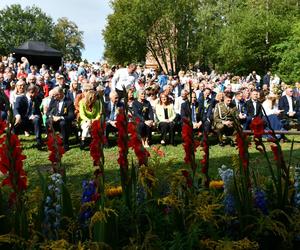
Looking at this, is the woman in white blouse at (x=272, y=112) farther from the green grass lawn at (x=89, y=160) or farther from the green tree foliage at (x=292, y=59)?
the green tree foliage at (x=292, y=59)

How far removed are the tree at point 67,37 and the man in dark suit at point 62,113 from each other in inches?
2956

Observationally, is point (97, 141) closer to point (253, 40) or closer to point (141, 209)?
point (141, 209)

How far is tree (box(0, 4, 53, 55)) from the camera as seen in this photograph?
82562mm

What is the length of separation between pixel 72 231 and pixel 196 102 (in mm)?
9802

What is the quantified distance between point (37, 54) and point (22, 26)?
6003 cm

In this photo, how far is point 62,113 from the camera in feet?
33.1

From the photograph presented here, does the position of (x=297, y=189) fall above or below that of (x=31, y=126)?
below

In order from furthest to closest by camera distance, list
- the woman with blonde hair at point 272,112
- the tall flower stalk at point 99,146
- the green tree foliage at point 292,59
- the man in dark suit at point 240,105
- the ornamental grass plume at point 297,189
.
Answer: the green tree foliage at point 292,59 < the man in dark suit at point 240,105 < the woman with blonde hair at point 272,112 < the ornamental grass plume at point 297,189 < the tall flower stalk at point 99,146

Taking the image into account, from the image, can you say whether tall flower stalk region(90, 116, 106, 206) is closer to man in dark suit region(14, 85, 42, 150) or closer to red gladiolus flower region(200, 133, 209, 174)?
red gladiolus flower region(200, 133, 209, 174)

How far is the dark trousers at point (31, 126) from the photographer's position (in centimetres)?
971

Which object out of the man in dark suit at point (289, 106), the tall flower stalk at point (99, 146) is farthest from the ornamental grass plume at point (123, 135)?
the man in dark suit at point (289, 106)

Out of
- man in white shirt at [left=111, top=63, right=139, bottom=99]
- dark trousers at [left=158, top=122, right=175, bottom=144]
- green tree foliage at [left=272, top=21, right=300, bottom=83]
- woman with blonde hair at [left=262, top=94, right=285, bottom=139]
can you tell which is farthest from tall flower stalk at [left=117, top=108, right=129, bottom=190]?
green tree foliage at [left=272, top=21, right=300, bottom=83]

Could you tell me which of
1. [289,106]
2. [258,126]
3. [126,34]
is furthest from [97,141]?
[126,34]

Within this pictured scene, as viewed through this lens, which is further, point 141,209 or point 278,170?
point 278,170
